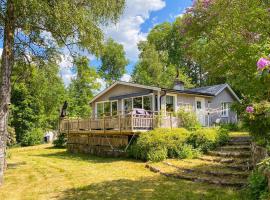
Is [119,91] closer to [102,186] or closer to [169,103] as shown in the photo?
[169,103]

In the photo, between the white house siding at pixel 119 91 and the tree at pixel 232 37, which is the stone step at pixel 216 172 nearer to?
the tree at pixel 232 37

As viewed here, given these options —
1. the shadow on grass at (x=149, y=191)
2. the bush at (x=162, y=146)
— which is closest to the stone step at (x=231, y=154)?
the bush at (x=162, y=146)

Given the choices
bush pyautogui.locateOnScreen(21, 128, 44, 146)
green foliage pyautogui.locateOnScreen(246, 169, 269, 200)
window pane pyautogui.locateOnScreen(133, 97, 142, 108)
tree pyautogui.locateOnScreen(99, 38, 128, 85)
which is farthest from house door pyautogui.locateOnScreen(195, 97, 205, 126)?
tree pyautogui.locateOnScreen(99, 38, 128, 85)

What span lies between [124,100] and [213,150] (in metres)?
9.36

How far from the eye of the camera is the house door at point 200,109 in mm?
21839

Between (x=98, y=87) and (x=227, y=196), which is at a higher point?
(x=98, y=87)

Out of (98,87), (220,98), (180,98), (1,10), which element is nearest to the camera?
(1,10)

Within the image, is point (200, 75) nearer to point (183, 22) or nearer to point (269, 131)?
point (183, 22)

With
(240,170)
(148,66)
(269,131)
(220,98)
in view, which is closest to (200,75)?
(148,66)

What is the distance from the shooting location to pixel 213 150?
573 inches

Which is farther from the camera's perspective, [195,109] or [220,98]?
[220,98]

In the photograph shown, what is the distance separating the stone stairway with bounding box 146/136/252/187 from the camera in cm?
983

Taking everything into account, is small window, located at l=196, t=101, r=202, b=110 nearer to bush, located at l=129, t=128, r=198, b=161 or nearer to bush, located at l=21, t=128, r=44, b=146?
bush, located at l=129, t=128, r=198, b=161

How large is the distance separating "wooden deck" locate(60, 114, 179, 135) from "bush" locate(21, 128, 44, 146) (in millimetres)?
13840
